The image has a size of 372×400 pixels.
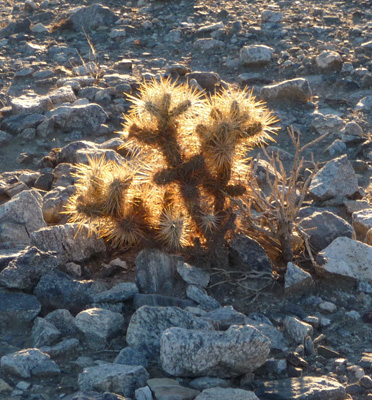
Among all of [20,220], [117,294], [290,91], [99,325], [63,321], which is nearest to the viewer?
[99,325]

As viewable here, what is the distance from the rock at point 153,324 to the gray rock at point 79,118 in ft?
13.1

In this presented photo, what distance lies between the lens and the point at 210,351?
3.53 meters

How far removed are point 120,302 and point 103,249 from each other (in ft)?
2.61

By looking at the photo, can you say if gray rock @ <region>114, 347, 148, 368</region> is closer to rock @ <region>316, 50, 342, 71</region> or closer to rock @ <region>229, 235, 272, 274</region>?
rock @ <region>229, 235, 272, 274</region>

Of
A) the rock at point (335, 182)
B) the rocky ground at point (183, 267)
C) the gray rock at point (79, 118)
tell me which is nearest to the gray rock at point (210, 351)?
the rocky ground at point (183, 267)

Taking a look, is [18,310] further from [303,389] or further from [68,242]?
[303,389]

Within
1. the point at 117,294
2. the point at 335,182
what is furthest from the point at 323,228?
the point at 117,294

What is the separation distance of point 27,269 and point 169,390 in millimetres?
1617

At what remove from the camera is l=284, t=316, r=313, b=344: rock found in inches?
162

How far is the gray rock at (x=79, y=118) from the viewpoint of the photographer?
24.9 ft

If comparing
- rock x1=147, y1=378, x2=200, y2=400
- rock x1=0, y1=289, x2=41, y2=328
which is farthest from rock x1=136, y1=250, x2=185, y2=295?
rock x1=147, y1=378, x2=200, y2=400

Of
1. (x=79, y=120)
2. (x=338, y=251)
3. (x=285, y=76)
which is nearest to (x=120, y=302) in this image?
(x=338, y=251)

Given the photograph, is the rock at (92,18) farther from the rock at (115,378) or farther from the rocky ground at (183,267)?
the rock at (115,378)

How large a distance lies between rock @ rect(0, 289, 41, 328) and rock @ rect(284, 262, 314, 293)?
5.86 ft
